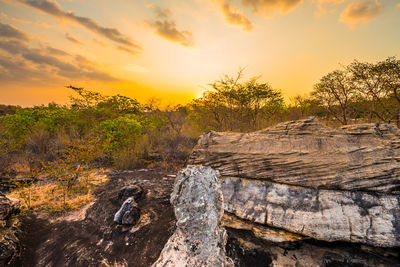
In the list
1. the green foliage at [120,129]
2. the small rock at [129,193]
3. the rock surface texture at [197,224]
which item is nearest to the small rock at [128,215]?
the small rock at [129,193]

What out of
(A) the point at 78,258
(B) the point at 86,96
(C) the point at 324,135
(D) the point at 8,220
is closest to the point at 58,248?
(A) the point at 78,258

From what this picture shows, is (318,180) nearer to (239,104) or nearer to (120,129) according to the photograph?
(239,104)

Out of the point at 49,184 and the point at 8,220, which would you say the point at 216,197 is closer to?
the point at 8,220

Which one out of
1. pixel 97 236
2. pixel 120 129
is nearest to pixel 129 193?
pixel 97 236

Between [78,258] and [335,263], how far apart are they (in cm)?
510

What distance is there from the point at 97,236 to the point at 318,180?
17.5 ft

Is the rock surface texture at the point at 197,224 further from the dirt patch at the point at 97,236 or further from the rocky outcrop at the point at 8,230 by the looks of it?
the rocky outcrop at the point at 8,230

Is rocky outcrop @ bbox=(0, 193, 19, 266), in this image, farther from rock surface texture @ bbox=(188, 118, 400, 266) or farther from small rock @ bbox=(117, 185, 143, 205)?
rock surface texture @ bbox=(188, 118, 400, 266)

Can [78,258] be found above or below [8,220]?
below

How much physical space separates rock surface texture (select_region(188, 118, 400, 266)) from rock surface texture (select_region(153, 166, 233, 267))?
73.5 inches

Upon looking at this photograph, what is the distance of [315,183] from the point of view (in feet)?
11.3

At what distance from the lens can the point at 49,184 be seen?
605cm

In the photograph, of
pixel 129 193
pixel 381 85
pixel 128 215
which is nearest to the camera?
pixel 128 215

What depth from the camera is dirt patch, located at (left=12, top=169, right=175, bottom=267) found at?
3168 mm
